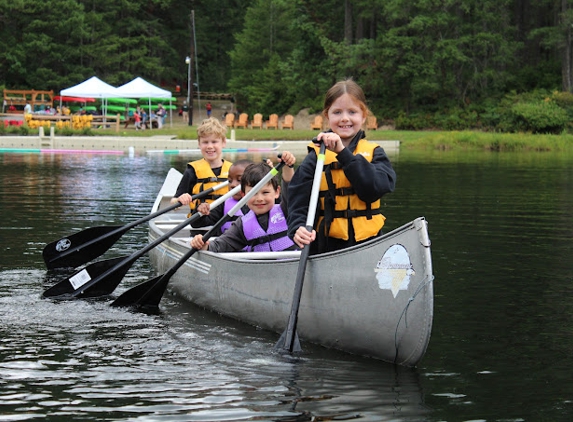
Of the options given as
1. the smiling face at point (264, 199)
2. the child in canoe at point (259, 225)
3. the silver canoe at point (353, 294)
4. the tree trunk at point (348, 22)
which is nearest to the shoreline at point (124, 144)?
the tree trunk at point (348, 22)

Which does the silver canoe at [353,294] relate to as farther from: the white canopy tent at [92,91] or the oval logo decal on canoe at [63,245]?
the white canopy tent at [92,91]

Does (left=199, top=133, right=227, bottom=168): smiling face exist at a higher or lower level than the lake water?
higher

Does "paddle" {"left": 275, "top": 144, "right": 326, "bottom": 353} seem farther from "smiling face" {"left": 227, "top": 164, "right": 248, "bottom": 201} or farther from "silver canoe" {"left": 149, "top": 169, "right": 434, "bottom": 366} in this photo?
"smiling face" {"left": 227, "top": 164, "right": 248, "bottom": 201}

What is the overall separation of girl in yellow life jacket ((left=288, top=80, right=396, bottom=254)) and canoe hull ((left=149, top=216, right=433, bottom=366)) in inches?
10.8

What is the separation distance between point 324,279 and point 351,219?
16.2 inches

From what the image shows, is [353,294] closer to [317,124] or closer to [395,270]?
[395,270]

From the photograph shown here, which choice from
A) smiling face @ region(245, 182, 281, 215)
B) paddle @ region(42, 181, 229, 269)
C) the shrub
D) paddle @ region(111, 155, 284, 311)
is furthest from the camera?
the shrub

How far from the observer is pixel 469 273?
343 inches

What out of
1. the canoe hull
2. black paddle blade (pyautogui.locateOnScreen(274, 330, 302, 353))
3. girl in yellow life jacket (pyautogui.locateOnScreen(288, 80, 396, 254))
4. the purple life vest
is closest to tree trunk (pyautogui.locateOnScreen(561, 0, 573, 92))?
the purple life vest

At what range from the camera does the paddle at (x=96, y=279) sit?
7.88 metres

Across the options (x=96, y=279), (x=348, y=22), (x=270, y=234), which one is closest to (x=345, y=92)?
(x=270, y=234)

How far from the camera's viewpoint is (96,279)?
800 centimetres

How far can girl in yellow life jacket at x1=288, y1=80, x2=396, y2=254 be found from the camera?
5.79 metres

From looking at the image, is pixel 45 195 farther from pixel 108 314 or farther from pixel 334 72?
pixel 334 72
